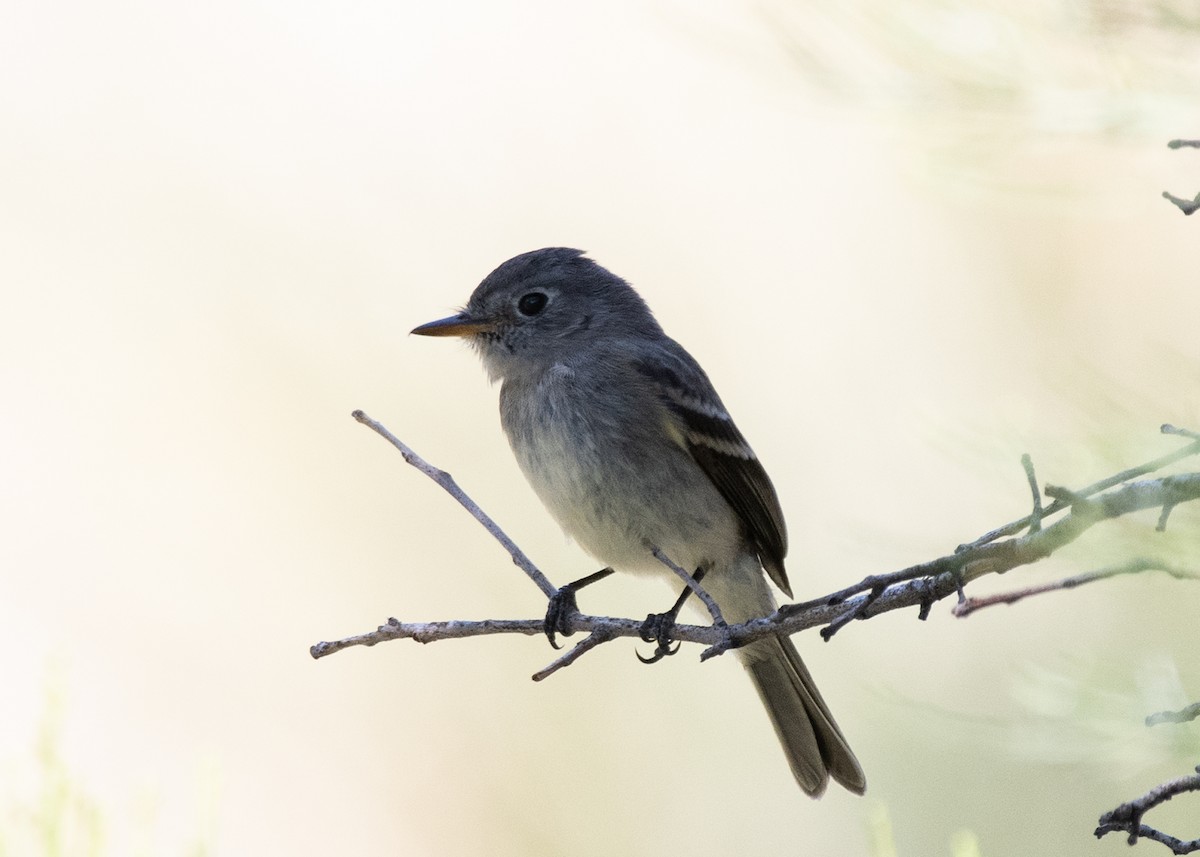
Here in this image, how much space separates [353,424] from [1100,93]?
4.05 meters

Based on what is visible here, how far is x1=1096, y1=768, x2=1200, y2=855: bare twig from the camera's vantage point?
1519 millimetres

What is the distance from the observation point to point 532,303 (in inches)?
153

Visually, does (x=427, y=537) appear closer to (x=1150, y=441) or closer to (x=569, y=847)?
(x=569, y=847)

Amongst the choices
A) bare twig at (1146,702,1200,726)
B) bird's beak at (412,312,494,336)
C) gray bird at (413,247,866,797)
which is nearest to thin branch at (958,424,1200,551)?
bare twig at (1146,702,1200,726)

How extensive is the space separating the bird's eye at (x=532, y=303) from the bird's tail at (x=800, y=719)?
114 cm

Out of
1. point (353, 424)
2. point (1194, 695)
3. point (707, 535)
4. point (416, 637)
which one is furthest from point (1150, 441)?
point (353, 424)

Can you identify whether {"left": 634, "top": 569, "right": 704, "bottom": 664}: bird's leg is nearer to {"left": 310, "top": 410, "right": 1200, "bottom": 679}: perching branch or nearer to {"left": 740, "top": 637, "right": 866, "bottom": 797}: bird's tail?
{"left": 310, "top": 410, "right": 1200, "bottom": 679}: perching branch

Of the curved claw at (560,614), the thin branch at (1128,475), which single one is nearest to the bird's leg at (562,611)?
the curved claw at (560,614)

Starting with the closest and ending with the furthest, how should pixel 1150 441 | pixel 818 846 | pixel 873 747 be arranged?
pixel 1150 441, pixel 873 747, pixel 818 846

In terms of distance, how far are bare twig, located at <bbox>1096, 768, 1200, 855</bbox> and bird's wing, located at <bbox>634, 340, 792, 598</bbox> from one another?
195 cm

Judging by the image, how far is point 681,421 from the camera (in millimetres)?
3584

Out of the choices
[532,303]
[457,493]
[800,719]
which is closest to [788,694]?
[800,719]

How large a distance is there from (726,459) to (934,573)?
203 centimetres

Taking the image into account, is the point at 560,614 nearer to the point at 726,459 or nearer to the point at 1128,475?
the point at 726,459
